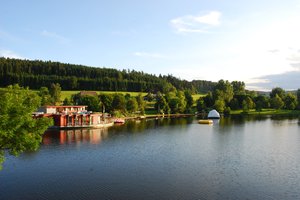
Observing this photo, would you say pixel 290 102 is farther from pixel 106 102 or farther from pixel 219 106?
pixel 106 102

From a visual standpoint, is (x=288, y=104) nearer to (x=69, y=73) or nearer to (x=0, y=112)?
(x=69, y=73)

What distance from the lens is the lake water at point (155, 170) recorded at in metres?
33.4

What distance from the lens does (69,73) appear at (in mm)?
199500

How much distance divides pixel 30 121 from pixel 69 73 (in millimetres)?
176703

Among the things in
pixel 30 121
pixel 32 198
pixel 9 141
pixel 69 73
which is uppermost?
pixel 69 73

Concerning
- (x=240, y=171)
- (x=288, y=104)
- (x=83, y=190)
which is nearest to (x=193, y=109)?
(x=288, y=104)

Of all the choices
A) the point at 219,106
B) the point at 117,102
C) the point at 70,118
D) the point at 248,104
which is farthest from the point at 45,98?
the point at 248,104

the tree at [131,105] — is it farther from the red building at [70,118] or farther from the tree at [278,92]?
the tree at [278,92]

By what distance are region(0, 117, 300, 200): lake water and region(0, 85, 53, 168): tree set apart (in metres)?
6.99

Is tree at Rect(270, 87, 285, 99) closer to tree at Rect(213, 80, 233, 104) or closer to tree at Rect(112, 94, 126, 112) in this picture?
tree at Rect(213, 80, 233, 104)

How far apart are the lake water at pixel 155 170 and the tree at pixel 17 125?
6991mm

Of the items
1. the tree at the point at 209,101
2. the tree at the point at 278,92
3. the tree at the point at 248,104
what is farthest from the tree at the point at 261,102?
the tree at the point at 209,101

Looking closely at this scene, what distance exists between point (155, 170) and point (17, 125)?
70.9ft

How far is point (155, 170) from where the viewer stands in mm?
42594
